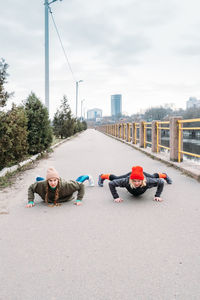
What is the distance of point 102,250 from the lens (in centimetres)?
307

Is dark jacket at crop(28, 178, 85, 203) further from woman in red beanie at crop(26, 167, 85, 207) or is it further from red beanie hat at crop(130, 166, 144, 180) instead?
red beanie hat at crop(130, 166, 144, 180)

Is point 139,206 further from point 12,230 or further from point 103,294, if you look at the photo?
point 103,294

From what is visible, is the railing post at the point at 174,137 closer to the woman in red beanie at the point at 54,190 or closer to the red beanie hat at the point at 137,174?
the red beanie hat at the point at 137,174

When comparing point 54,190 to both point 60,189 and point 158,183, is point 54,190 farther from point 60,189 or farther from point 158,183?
point 158,183

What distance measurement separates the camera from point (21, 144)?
8.53m

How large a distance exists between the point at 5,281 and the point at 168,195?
12.1ft

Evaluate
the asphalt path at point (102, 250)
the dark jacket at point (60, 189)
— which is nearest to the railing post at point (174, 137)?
the asphalt path at point (102, 250)

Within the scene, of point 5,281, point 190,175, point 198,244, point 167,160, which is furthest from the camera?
point 167,160

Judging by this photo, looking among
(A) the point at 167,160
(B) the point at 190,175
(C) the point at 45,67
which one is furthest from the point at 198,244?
(C) the point at 45,67

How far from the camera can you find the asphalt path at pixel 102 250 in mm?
2342

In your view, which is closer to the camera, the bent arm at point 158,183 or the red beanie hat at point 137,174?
the red beanie hat at point 137,174

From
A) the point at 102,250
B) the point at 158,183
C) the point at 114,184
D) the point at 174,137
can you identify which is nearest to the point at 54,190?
the point at 114,184

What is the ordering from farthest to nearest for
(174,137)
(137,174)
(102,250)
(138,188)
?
(174,137) → (138,188) → (137,174) → (102,250)

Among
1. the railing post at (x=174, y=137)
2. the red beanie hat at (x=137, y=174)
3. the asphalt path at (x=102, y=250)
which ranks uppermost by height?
the railing post at (x=174, y=137)
